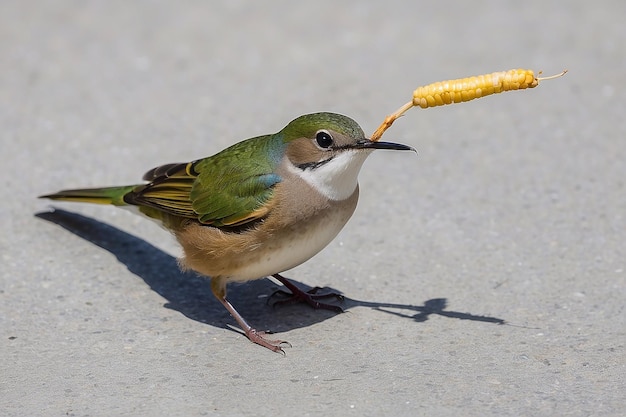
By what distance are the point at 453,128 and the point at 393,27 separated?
202 centimetres

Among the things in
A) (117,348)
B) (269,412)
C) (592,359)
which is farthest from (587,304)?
(117,348)

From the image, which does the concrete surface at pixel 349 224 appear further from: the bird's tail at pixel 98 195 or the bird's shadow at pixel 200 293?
the bird's tail at pixel 98 195

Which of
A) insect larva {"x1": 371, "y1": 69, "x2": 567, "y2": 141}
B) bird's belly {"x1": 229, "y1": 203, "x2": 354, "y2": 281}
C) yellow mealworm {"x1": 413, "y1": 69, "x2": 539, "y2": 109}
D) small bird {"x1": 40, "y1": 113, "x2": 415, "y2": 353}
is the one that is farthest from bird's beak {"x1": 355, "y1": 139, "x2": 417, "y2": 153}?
bird's belly {"x1": 229, "y1": 203, "x2": 354, "y2": 281}

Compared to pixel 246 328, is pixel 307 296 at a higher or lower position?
higher

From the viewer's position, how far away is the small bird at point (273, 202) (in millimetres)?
5426

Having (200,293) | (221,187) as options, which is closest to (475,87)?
(221,187)

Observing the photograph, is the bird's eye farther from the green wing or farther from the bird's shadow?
the bird's shadow

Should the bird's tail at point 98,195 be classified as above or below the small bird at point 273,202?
above

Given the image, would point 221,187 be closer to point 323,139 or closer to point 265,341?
point 323,139

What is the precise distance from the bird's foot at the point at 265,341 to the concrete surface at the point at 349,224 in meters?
0.06

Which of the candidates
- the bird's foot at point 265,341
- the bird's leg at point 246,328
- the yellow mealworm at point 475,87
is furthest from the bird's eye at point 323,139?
the bird's foot at point 265,341

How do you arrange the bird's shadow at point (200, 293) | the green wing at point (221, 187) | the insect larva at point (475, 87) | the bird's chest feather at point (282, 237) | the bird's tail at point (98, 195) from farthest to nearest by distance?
the bird's tail at point (98, 195) → the bird's shadow at point (200, 293) → the green wing at point (221, 187) → the bird's chest feather at point (282, 237) → the insect larva at point (475, 87)

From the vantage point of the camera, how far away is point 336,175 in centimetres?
546

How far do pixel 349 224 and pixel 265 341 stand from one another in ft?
5.58
